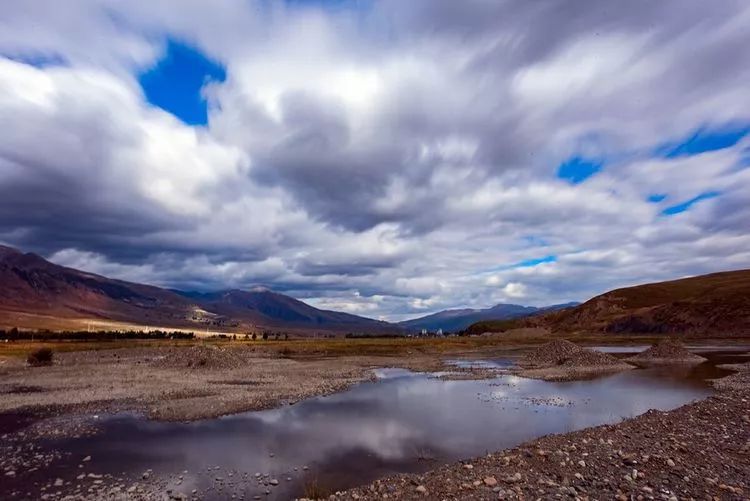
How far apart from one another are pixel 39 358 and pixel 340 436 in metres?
66.1

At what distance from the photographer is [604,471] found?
603 inches

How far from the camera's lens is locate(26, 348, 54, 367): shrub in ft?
223

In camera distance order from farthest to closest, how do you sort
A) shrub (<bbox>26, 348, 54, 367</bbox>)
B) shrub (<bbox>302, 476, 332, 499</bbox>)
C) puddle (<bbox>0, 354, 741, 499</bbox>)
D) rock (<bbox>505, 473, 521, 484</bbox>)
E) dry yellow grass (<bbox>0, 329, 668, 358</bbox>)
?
dry yellow grass (<bbox>0, 329, 668, 358</bbox>)
shrub (<bbox>26, 348, 54, 367</bbox>)
puddle (<bbox>0, 354, 741, 499</bbox>)
shrub (<bbox>302, 476, 332, 499</bbox>)
rock (<bbox>505, 473, 521, 484</bbox>)

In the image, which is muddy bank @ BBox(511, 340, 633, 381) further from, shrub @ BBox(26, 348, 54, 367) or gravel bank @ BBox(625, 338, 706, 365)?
shrub @ BBox(26, 348, 54, 367)

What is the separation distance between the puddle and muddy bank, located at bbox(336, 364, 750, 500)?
329 cm

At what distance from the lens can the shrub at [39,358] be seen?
68.0 metres

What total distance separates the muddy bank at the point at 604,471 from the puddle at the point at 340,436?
3.29 m

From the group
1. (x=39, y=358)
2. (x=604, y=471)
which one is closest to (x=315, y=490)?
(x=604, y=471)

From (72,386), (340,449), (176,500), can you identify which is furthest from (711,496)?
(72,386)

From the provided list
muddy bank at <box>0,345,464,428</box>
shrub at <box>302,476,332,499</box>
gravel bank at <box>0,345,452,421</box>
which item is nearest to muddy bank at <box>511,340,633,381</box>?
muddy bank at <box>0,345,464,428</box>

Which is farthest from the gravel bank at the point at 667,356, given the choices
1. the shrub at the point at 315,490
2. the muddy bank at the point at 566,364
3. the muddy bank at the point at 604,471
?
the shrub at the point at 315,490

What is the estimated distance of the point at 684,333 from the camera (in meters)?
178

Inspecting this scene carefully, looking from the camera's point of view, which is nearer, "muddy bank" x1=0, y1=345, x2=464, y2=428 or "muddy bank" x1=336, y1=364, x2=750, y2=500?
"muddy bank" x1=336, y1=364, x2=750, y2=500

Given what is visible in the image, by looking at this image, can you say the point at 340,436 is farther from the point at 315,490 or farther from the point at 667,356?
the point at 667,356
